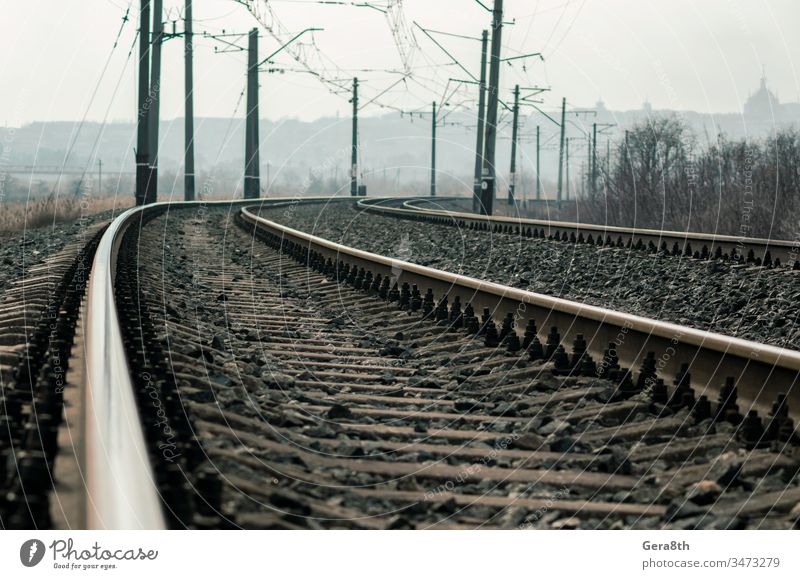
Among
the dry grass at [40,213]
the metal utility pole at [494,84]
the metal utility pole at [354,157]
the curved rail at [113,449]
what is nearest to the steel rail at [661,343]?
the curved rail at [113,449]

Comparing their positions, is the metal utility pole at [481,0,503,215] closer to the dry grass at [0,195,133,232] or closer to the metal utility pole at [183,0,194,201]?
the dry grass at [0,195,133,232]

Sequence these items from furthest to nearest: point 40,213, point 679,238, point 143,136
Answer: point 143,136
point 40,213
point 679,238

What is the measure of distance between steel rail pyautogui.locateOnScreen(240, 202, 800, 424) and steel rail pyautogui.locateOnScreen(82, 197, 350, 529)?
7.94ft

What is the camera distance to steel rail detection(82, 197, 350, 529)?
7.06 ft

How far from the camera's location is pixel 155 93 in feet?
81.6

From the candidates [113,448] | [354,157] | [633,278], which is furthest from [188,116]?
[113,448]

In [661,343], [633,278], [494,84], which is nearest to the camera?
[661,343]

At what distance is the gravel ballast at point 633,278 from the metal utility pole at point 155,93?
372 inches

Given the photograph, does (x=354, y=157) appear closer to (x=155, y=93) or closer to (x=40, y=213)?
(x=155, y=93)

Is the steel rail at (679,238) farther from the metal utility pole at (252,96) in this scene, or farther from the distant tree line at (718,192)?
the metal utility pole at (252,96)

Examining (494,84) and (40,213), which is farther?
(494,84)

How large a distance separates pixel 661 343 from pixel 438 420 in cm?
123
